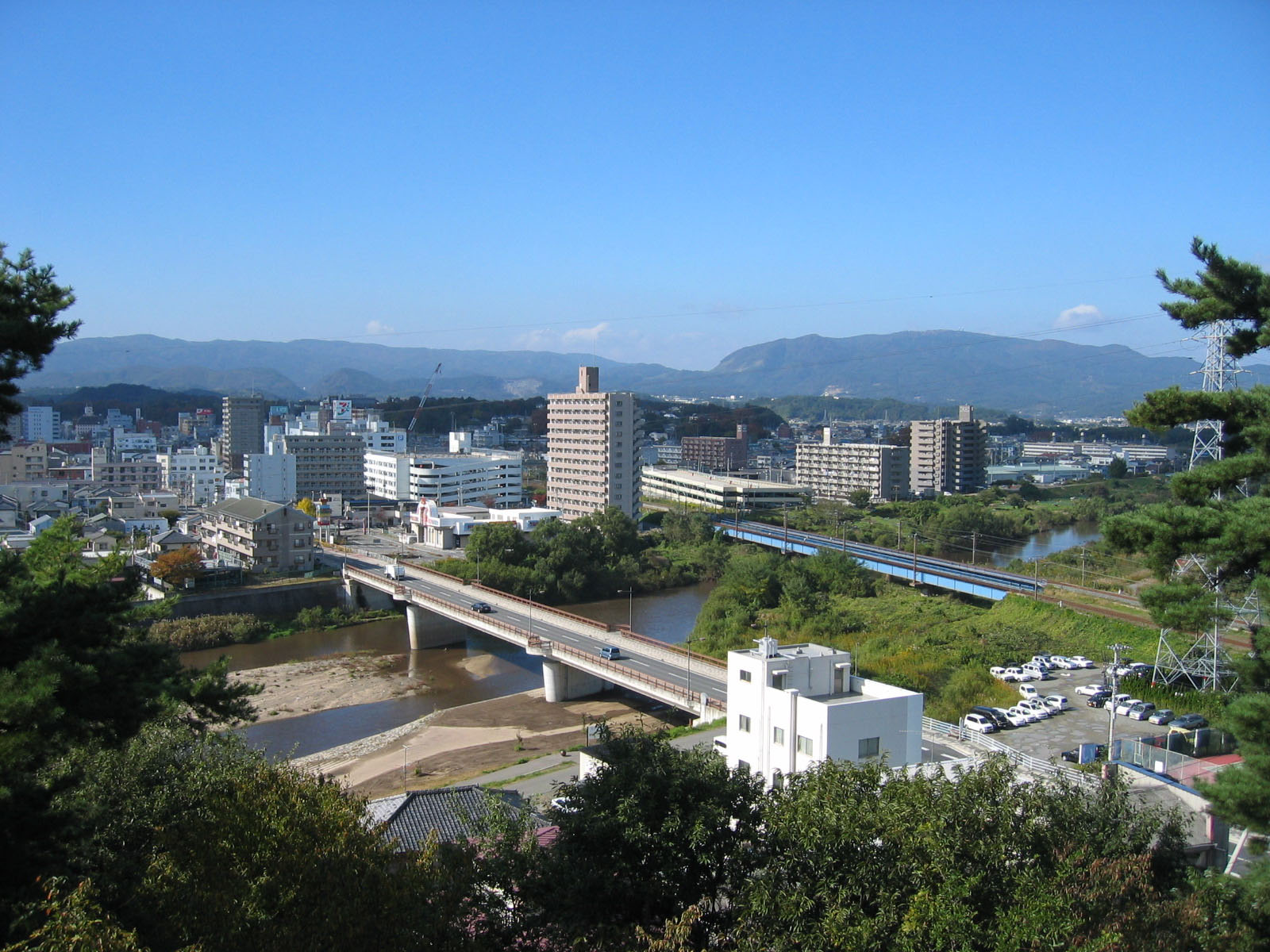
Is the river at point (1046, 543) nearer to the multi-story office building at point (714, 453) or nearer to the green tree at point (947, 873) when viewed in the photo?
the green tree at point (947, 873)

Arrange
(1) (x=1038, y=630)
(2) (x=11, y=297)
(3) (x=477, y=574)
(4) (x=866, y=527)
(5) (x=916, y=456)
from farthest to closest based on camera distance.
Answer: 1. (5) (x=916, y=456)
2. (4) (x=866, y=527)
3. (3) (x=477, y=574)
4. (1) (x=1038, y=630)
5. (2) (x=11, y=297)

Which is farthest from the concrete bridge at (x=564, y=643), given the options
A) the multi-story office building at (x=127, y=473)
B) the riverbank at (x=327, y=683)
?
the multi-story office building at (x=127, y=473)

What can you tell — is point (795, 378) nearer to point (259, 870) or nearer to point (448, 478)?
point (448, 478)

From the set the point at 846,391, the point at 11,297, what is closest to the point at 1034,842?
the point at 11,297

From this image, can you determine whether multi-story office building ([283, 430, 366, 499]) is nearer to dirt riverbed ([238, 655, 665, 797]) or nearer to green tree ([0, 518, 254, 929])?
dirt riverbed ([238, 655, 665, 797])

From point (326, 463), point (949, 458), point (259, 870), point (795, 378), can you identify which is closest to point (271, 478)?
point (326, 463)

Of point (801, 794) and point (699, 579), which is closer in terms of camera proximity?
point (801, 794)

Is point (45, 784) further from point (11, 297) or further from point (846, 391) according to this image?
point (846, 391)
